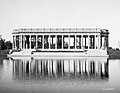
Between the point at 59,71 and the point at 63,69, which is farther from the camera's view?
the point at 63,69

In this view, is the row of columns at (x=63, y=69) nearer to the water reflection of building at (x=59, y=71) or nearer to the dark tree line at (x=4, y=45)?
the water reflection of building at (x=59, y=71)

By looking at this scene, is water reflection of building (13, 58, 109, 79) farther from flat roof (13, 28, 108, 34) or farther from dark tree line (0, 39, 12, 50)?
dark tree line (0, 39, 12, 50)

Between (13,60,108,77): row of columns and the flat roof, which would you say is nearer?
(13,60,108,77): row of columns

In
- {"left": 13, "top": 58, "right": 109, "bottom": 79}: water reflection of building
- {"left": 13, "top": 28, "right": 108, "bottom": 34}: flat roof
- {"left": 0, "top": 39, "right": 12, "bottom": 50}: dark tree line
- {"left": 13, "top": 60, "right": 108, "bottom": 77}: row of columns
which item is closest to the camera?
{"left": 13, "top": 58, "right": 109, "bottom": 79}: water reflection of building

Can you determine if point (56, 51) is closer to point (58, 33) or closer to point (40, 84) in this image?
point (58, 33)

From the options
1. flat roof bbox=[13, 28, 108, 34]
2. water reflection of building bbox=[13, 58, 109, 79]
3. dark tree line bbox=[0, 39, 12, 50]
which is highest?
flat roof bbox=[13, 28, 108, 34]

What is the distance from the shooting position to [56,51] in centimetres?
9300

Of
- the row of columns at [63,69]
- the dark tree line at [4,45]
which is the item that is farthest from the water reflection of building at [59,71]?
the dark tree line at [4,45]

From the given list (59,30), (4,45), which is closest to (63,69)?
(59,30)

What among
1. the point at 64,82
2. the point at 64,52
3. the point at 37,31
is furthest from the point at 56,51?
the point at 64,82

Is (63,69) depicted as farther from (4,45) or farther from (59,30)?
(4,45)

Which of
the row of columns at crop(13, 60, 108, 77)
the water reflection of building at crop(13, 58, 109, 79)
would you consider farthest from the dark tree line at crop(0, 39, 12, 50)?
the water reflection of building at crop(13, 58, 109, 79)

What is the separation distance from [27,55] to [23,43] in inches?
603

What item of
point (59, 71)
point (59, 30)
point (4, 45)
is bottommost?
point (59, 71)
